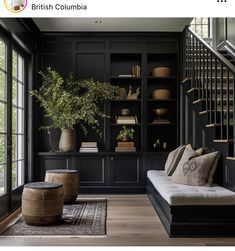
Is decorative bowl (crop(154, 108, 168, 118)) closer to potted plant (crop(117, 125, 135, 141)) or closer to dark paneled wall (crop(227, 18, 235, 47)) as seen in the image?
potted plant (crop(117, 125, 135, 141))

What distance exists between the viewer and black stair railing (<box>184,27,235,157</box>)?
4445mm

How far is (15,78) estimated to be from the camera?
18.0ft

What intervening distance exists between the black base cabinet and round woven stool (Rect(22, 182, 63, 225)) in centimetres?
236

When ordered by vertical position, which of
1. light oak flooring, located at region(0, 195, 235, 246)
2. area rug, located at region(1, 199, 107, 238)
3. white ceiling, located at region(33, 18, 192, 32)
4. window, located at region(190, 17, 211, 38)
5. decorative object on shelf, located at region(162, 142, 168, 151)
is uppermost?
window, located at region(190, 17, 211, 38)

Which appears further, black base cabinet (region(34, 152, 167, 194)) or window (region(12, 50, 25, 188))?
black base cabinet (region(34, 152, 167, 194))

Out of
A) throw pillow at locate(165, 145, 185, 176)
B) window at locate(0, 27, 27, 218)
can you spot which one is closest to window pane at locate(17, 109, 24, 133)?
window at locate(0, 27, 27, 218)

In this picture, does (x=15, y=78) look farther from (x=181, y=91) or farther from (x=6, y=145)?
(x=181, y=91)

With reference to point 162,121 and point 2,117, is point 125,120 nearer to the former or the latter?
point 162,121

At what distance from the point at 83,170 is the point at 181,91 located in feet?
6.85

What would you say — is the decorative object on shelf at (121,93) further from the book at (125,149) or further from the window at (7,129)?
the window at (7,129)

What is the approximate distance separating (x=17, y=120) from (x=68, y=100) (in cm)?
87

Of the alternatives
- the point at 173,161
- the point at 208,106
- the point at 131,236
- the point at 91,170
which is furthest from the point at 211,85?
the point at 91,170

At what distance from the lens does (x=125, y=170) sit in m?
6.35
